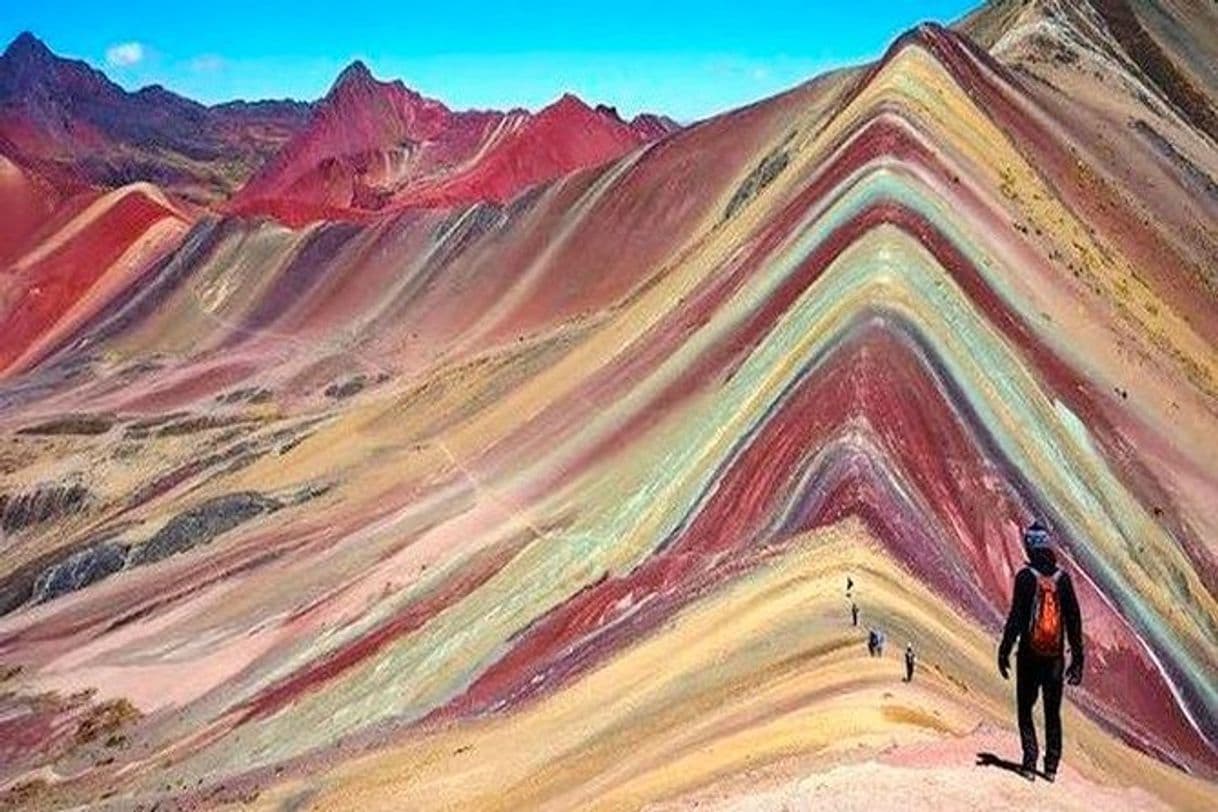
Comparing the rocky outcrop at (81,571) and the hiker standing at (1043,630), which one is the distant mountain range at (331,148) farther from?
the hiker standing at (1043,630)

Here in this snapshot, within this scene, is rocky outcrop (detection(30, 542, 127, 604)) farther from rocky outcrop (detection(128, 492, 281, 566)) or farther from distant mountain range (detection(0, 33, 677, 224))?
distant mountain range (detection(0, 33, 677, 224))

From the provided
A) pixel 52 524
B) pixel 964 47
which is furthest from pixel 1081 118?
pixel 52 524

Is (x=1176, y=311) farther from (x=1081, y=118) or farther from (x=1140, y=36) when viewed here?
(x=1140, y=36)

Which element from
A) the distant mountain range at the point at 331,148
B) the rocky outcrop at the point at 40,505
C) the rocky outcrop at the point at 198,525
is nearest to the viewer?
the rocky outcrop at the point at 198,525

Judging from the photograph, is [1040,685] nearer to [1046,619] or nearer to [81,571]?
[1046,619]

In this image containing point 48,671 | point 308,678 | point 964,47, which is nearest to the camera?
point 308,678

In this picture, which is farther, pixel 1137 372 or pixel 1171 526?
pixel 1137 372

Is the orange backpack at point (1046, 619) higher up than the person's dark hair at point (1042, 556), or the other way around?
the person's dark hair at point (1042, 556)

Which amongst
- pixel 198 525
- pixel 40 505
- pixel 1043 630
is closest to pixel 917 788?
pixel 1043 630

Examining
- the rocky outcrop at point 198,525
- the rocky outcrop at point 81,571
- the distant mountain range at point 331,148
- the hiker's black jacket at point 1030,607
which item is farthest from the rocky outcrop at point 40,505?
the hiker's black jacket at point 1030,607
